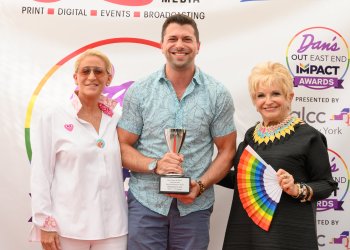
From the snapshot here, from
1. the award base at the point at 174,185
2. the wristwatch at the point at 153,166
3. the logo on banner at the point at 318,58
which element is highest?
the logo on banner at the point at 318,58

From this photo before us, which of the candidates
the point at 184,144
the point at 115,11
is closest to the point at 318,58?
the point at 184,144

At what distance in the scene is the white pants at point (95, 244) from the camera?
187 cm

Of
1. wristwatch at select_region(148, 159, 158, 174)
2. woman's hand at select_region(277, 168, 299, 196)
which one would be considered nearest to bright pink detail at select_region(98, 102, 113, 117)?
wristwatch at select_region(148, 159, 158, 174)

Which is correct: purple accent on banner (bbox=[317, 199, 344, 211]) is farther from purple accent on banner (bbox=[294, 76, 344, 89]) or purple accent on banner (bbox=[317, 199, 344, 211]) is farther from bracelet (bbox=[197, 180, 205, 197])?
bracelet (bbox=[197, 180, 205, 197])

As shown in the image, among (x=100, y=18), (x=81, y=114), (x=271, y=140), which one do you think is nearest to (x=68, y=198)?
(x=81, y=114)

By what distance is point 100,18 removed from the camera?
2.50 m

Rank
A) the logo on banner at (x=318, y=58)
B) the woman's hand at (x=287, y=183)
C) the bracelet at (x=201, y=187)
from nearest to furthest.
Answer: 1. the woman's hand at (x=287, y=183)
2. the bracelet at (x=201, y=187)
3. the logo on banner at (x=318, y=58)

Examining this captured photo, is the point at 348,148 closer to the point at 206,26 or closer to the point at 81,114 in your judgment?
the point at 206,26

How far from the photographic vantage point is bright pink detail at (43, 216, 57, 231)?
5.98 ft

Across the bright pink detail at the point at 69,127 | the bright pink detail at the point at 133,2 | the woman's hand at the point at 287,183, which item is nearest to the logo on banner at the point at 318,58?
the bright pink detail at the point at 133,2

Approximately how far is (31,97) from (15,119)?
0.47 ft

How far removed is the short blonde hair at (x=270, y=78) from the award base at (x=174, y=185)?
0.45 metres

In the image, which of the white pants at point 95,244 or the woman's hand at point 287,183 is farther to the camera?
the white pants at point 95,244

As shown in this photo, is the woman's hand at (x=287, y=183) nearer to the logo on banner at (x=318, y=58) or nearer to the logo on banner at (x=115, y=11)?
the logo on banner at (x=318, y=58)
